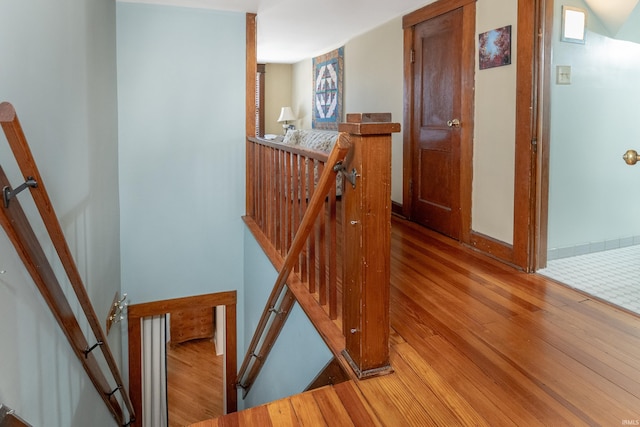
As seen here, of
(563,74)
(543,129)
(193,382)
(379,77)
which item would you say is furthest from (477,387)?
(193,382)

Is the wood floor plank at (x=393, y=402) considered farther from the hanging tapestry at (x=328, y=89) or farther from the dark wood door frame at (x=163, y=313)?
the hanging tapestry at (x=328, y=89)

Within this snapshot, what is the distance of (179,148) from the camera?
3715 millimetres

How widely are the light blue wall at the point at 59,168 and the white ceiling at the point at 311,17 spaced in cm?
103

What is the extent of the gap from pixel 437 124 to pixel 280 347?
7.08 feet

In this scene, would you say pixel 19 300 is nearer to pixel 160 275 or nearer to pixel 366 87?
pixel 160 275

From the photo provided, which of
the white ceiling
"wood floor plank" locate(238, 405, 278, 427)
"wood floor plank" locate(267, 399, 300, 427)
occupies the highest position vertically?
the white ceiling

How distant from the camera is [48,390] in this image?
5.84 ft

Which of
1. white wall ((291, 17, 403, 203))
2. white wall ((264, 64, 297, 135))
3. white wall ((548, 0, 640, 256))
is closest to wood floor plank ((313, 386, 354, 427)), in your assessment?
white wall ((548, 0, 640, 256))

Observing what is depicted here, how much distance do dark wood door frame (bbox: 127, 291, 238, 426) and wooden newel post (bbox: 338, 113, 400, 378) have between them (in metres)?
2.66

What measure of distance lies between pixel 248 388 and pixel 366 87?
3.27m

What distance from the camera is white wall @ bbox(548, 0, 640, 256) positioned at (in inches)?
107

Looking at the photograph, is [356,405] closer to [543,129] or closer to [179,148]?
[543,129]

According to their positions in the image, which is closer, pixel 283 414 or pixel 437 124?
pixel 283 414

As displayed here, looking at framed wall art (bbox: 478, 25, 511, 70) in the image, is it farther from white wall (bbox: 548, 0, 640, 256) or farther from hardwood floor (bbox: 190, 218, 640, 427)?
hardwood floor (bbox: 190, 218, 640, 427)
